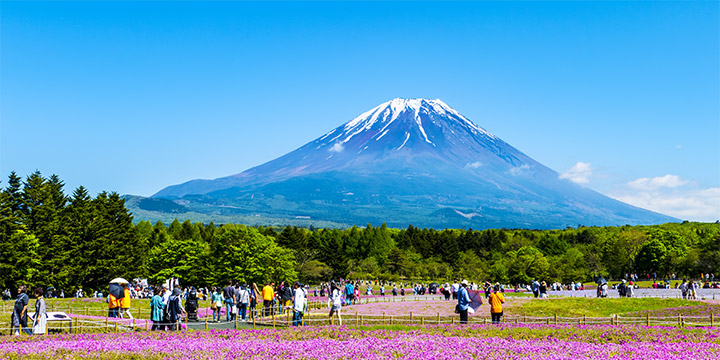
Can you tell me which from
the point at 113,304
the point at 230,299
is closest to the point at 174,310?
the point at 113,304

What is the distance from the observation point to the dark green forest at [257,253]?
50.9 m

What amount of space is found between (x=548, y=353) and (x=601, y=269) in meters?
84.3

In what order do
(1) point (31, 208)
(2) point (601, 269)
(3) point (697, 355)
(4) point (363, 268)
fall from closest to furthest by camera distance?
(3) point (697, 355), (1) point (31, 208), (2) point (601, 269), (4) point (363, 268)

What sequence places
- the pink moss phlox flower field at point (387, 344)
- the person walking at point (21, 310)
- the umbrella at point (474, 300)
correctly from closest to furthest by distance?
the pink moss phlox flower field at point (387, 344)
the person walking at point (21, 310)
the umbrella at point (474, 300)

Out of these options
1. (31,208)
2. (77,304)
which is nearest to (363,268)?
(31,208)

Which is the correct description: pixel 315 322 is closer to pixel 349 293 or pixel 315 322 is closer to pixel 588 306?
pixel 349 293

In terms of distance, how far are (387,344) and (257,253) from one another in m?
51.9

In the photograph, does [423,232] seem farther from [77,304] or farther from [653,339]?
[653,339]

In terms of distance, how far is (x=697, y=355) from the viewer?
50.4 ft

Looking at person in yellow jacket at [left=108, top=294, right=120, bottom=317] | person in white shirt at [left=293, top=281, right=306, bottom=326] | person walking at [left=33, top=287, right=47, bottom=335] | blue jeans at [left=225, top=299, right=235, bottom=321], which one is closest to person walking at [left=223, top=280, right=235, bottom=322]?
blue jeans at [left=225, top=299, right=235, bottom=321]

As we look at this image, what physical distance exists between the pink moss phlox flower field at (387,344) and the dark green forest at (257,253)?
3232 centimetres

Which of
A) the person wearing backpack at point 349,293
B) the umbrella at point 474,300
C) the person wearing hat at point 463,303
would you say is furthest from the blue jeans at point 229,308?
the person wearing backpack at point 349,293

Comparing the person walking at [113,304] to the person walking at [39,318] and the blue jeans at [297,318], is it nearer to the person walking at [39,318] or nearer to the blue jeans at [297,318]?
the person walking at [39,318]

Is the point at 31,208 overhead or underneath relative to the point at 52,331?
overhead
